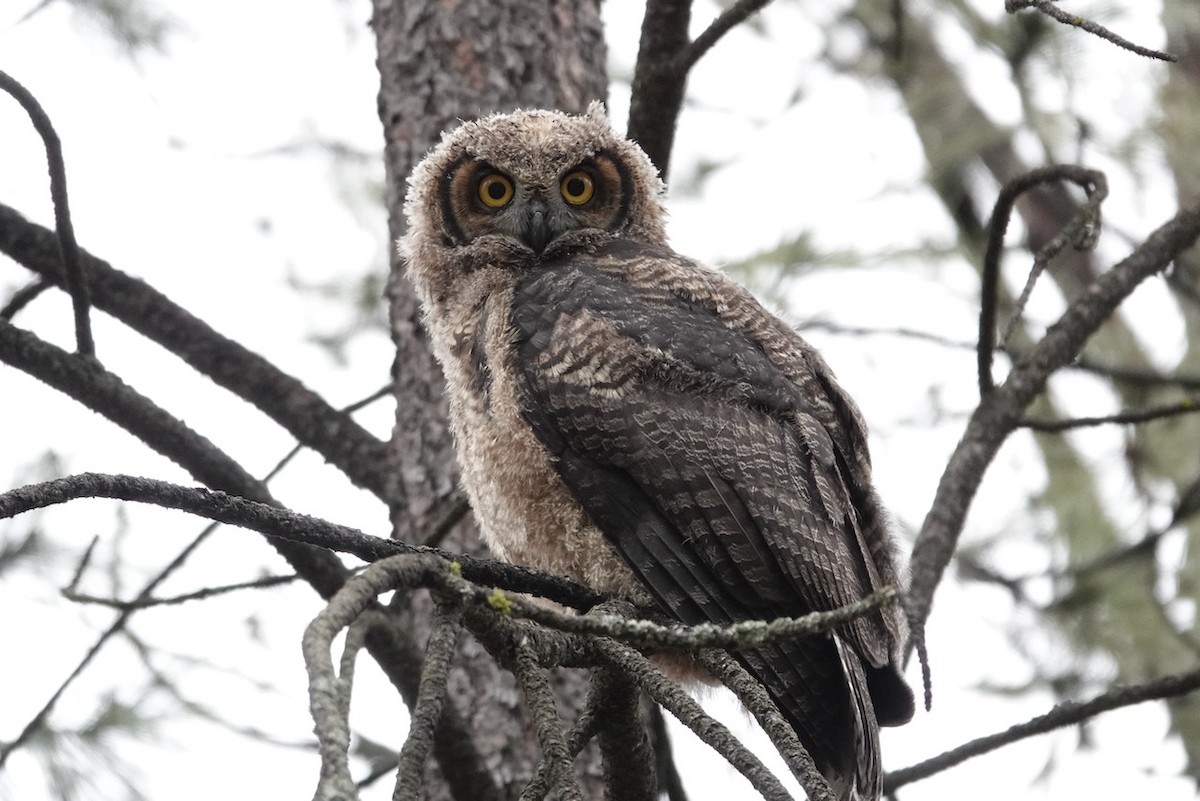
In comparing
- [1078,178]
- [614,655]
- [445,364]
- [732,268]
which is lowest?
[614,655]

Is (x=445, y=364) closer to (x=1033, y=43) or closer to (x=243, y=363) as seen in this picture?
(x=243, y=363)

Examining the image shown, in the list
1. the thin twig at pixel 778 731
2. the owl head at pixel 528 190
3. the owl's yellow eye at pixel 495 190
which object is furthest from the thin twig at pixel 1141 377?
the thin twig at pixel 778 731

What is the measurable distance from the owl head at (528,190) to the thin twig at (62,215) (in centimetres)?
120

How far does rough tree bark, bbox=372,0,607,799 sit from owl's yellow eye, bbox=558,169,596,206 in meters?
0.35

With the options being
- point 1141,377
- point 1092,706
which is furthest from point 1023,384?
point 1092,706

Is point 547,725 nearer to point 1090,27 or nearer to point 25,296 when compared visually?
point 1090,27

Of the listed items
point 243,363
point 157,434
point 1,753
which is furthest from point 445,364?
point 1,753

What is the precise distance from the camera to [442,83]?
14.8 ft

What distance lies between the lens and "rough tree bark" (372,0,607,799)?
4.22 m

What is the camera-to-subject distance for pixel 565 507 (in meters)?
3.25

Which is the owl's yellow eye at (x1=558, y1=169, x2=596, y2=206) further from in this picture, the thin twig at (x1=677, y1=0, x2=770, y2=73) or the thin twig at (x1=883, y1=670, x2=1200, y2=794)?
the thin twig at (x1=883, y1=670, x2=1200, y2=794)

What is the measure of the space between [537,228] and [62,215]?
1368 millimetres

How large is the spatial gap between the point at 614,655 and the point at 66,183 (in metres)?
1.81

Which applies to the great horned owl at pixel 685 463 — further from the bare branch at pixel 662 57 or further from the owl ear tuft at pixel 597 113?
the owl ear tuft at pixel 597 113
